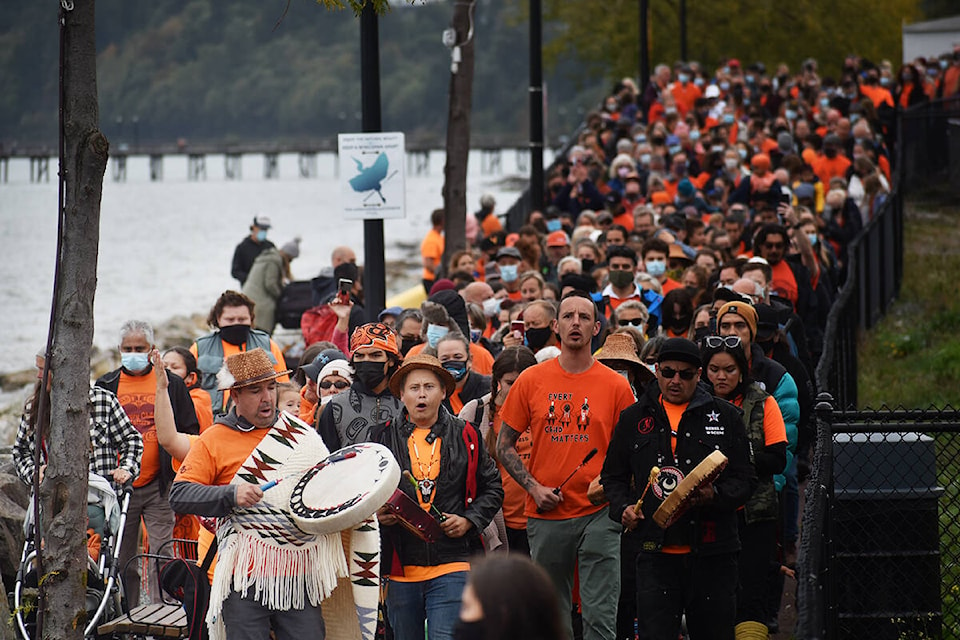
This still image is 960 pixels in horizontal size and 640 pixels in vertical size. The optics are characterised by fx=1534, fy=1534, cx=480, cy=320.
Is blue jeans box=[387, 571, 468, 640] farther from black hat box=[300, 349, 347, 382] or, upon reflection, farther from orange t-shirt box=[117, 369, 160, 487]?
orange t-shirt box=[117, 369, 160, 487]

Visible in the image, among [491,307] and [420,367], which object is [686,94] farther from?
[420,367]

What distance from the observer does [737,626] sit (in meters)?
7.90

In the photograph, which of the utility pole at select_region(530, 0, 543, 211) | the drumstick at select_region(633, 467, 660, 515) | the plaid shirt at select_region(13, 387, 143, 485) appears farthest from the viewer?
the utility pole at select_region(530, 0, 543, 211)

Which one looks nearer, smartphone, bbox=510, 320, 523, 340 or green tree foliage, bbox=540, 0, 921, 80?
smartphone, bbox=510, 320, 523, 340

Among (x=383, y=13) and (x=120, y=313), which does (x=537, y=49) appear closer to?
(x=383, y=13)

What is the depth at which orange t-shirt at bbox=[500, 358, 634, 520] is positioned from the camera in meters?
7.82

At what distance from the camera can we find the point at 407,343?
10.6m

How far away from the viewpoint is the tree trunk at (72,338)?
6.57 metres

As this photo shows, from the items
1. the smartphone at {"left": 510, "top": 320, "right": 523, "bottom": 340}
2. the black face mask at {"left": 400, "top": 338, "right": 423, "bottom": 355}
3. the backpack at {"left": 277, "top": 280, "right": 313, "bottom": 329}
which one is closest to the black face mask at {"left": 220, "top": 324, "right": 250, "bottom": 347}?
the black face mask at {"left": 400, "top": 338, "right": 423, "bottom": 355}

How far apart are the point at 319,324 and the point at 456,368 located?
5.03m

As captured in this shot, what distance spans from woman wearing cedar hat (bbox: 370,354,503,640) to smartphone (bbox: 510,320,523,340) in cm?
305

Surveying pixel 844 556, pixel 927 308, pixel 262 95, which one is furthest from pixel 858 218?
pixel 262 95

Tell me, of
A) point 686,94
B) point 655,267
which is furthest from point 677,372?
point 686,94

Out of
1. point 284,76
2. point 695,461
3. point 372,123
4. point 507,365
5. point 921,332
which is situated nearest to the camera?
point 695,461
